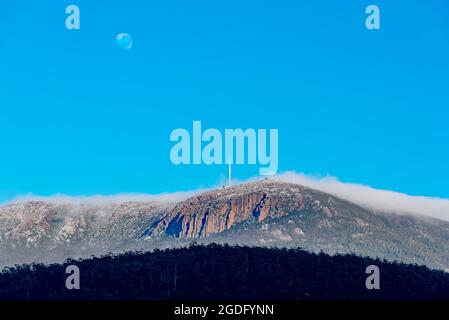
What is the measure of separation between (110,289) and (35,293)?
17.1 meters
